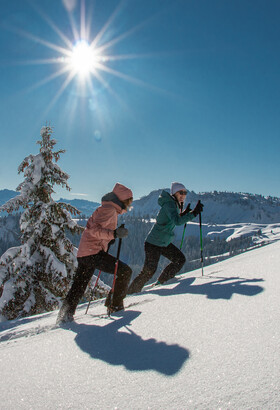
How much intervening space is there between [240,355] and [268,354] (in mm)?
173

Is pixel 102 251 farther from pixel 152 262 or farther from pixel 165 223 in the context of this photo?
pixel 165 223

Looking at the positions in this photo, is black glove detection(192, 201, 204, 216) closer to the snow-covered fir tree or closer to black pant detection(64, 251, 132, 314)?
black pant detection(64, 251, 132, 314)

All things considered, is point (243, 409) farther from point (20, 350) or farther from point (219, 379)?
point (20, 350)

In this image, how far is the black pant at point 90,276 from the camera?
3855 mm

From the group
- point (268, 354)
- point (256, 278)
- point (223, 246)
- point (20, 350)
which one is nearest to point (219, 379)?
point (268, 354)

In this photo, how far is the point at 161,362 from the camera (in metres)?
1.78

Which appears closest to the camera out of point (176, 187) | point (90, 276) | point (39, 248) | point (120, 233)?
point (120, 233)

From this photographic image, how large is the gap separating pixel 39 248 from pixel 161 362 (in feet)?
32.6

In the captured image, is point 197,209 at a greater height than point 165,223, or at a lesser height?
greater

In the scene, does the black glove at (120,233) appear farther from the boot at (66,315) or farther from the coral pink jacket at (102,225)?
the boot at (66,315)

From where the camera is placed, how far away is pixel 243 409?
1.12 meters

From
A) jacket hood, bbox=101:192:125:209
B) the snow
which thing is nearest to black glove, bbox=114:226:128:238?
jacket hood, bbox=101:192:125:209

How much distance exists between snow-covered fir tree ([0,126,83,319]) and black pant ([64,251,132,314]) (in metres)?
6.74

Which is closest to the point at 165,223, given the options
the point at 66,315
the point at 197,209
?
the point at 197,209
